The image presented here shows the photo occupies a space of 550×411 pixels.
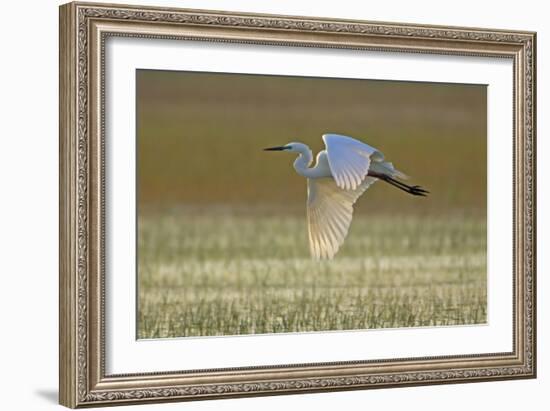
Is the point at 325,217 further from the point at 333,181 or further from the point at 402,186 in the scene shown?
the point at 402,186

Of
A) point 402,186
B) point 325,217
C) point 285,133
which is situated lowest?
point 325,217

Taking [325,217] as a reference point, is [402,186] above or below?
above

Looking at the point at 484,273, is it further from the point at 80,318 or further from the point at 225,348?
the point at 80,318

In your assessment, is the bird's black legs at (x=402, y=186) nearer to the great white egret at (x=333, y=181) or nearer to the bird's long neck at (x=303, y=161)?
the great white egret at (x=333, y=181)

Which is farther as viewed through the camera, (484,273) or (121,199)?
(484,273)

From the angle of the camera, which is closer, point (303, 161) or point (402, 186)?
point (303, 161)

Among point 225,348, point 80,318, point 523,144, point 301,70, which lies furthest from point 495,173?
point 80,318

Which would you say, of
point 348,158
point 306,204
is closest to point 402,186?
point 348,158
